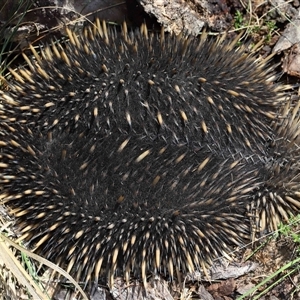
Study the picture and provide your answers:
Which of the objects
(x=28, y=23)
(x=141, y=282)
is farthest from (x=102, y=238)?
(x=28, y=23)

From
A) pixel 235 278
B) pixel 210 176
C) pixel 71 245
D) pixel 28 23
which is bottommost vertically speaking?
pixel 235 278

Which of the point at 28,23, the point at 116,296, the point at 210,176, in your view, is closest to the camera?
the point at 210,176

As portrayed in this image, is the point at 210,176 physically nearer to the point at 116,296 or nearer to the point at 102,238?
the point at 102,238

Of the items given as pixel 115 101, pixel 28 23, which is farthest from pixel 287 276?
pixel 28 23

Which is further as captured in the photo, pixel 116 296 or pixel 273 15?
pixel 273 15

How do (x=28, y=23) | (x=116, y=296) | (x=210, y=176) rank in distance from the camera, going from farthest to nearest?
(x=28, y=23), (x=116, y=296), (x=210, y=176)

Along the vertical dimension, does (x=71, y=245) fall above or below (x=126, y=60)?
below
